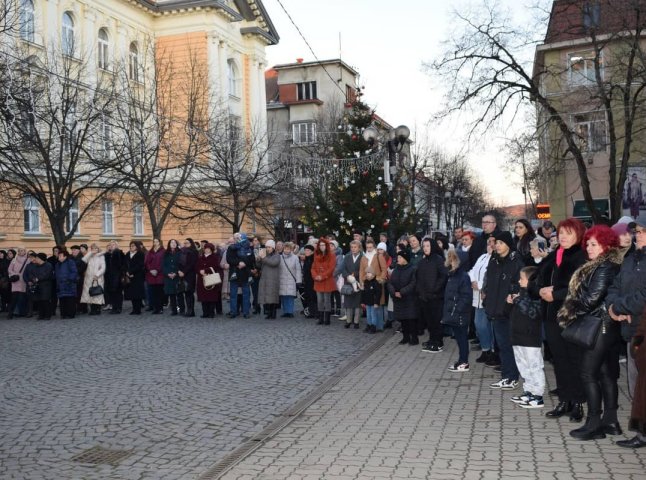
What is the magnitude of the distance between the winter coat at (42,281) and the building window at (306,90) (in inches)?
2039

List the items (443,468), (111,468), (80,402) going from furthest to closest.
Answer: (80,402), (111,468), (443,468)

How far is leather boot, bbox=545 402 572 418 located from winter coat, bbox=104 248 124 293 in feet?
46.6

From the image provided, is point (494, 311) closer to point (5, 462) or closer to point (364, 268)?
point (5, 462)

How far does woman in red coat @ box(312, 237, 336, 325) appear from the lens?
54.2 ft

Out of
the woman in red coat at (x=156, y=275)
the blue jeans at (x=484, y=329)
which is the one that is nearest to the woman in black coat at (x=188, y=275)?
the woman in red coat at (x=156, y=275)

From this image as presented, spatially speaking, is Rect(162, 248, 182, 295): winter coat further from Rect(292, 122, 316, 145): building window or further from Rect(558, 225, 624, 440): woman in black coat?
Rect(292, 122, 316, 145): building window

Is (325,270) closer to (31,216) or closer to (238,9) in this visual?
(31,216)

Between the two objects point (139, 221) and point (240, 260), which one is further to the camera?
point (139, 221)

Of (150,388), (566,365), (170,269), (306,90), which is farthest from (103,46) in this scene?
(566,365)

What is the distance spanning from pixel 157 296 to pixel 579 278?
14445mm

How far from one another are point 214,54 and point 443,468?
41.0m

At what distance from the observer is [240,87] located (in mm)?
48094

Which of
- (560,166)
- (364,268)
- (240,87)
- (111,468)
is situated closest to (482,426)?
(111,468)

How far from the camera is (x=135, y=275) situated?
19.5 m
